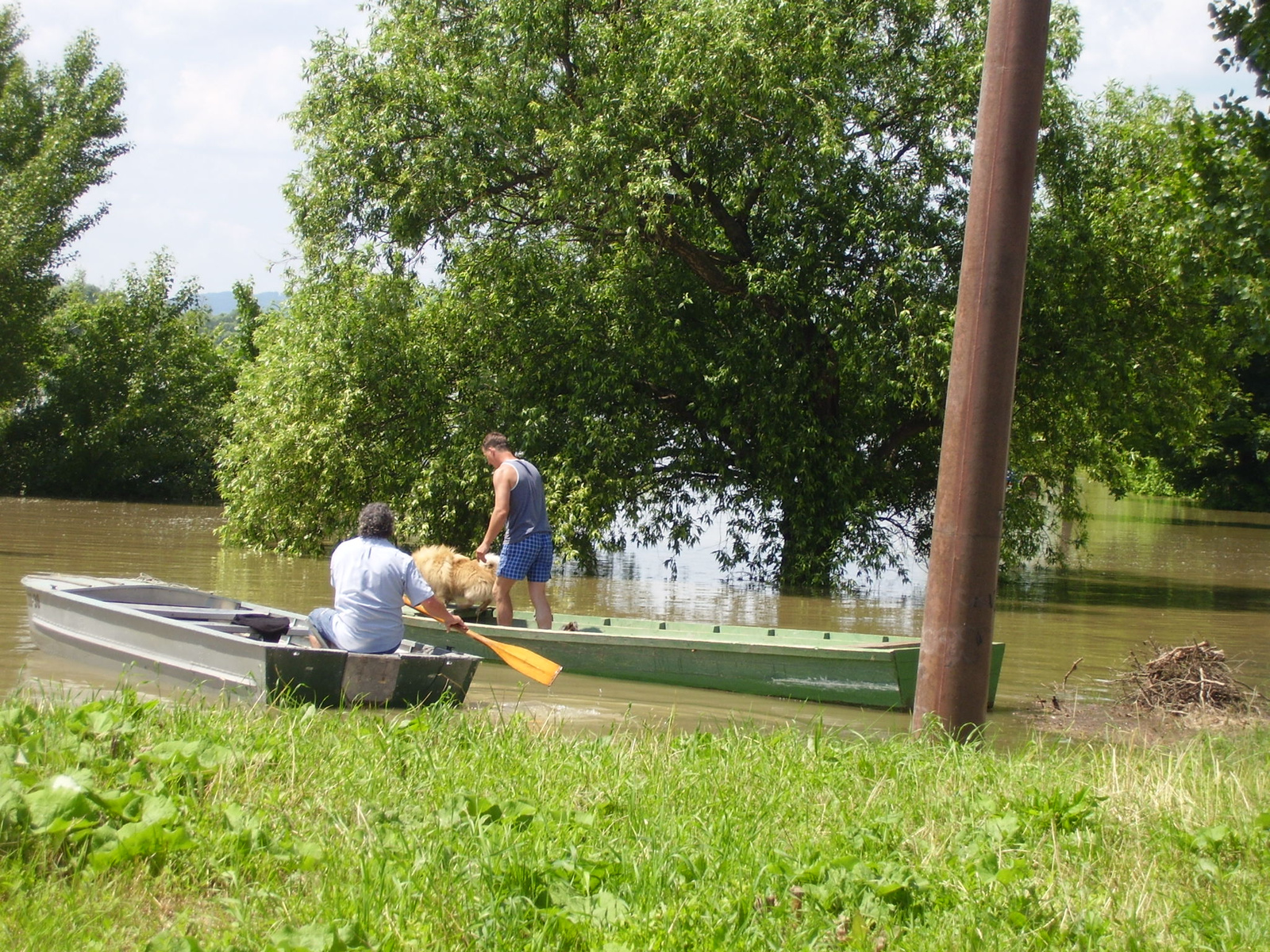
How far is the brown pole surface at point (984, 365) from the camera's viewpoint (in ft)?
19.8

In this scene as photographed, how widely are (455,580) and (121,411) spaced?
2831 centimetres

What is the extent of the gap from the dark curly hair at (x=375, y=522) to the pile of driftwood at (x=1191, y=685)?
5838 mm

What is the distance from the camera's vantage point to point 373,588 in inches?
327

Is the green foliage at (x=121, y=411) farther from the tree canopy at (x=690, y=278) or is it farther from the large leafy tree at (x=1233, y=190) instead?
the large leafy tree at (x=1233, y=190)

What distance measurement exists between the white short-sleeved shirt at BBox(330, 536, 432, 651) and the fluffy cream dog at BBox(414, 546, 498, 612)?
9.73 ft

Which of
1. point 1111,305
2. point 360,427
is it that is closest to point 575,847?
point 360,427

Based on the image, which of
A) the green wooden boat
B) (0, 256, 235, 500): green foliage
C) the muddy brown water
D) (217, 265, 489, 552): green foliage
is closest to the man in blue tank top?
the green wooden boat

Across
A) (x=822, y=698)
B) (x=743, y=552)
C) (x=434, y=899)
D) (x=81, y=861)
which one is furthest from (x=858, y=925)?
(x=743, y=552)

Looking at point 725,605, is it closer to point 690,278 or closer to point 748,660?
point 690,278

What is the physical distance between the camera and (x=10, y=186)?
112 ft

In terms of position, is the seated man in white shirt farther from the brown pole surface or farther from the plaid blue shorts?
the brown pole surface

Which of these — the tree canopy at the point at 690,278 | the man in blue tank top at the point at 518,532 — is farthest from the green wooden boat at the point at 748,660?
the tree canopy at the point at 690,278

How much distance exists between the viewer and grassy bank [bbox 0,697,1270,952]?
3.73 meters

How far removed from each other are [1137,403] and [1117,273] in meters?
2.01
